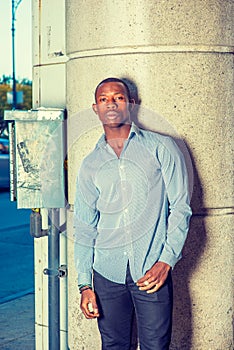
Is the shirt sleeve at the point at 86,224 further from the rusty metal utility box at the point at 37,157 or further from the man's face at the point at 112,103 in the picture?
the rusty metal utility box at the point at 37,157

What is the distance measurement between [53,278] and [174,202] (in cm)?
137

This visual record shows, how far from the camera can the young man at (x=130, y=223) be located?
12.0 feet

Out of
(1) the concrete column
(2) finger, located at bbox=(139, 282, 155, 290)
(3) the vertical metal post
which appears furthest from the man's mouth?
(3) the vertical metal post

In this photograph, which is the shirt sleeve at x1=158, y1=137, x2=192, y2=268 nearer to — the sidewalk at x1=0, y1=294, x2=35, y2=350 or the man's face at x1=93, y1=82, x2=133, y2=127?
the man's face at x1=93, y1=82, x2=133, y2=127

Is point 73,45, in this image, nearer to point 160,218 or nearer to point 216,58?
point 216,58

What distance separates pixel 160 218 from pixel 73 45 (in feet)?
4.42

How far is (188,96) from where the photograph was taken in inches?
164

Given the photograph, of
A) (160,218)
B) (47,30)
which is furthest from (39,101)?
(160,218)

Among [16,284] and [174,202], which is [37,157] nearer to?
[174,202]

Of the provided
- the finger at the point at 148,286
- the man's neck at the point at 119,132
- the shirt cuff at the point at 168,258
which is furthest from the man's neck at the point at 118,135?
the finger at the point at 148,286

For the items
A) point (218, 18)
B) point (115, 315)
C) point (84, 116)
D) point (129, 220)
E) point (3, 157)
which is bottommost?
point (3, 157)

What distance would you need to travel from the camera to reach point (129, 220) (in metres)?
3.71

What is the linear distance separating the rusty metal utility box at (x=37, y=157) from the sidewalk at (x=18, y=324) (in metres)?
1.77

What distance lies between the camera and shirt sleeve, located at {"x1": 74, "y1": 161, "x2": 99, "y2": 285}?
12.6 feet
